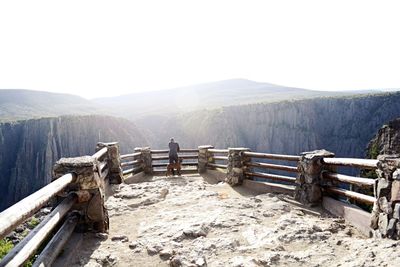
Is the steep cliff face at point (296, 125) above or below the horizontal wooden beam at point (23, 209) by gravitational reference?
below

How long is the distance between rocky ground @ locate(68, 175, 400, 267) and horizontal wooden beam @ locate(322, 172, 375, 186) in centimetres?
80

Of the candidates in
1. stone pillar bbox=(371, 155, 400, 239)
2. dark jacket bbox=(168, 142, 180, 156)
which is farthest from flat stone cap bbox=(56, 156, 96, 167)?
dark jacket bbox=(168, 142, 180, 156)

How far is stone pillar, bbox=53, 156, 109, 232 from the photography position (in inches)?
215

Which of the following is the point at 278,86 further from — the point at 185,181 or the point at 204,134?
the point at 185,181

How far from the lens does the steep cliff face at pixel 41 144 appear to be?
73.4 m

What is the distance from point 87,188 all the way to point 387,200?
4712mm

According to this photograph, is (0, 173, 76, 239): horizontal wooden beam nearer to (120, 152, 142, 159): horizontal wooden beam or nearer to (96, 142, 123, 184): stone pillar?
(96, 142, 123, 184): stone pillar

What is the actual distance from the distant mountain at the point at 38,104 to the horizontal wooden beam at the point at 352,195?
10960 centimetres

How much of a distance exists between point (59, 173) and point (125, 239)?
159 centimetres

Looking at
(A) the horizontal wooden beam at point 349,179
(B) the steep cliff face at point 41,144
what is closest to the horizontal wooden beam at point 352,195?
(A) the horizontal wooden beam at point 349,179

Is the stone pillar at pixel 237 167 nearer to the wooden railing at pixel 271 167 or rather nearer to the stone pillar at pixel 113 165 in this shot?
the wooden railing at pixel 271 167

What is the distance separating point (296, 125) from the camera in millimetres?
77062

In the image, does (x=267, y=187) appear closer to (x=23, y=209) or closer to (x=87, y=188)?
(x=87, y=188)

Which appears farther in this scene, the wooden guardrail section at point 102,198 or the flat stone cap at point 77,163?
the flat stone cap at point 77,163
